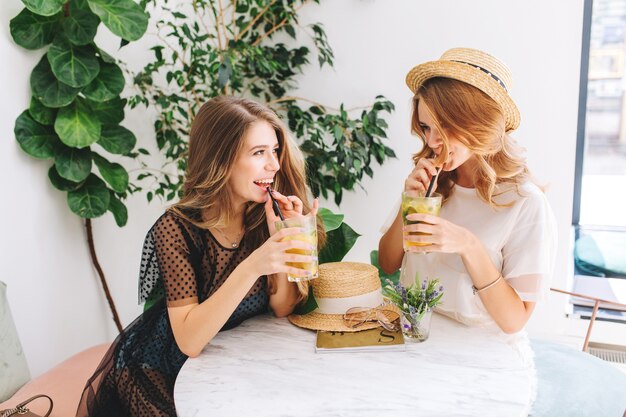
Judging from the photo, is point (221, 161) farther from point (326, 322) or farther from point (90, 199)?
point (90, 199)

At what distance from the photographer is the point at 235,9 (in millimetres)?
2719

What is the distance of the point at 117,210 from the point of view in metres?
2.42

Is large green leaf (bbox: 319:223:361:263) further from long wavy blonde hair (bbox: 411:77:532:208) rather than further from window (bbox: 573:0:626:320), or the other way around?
window (bbox: 573:0:626:320)

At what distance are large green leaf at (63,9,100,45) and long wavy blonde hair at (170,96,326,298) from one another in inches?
34.6

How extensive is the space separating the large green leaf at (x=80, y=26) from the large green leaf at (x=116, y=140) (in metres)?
0.41

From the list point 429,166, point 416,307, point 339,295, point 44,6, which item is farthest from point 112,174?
point 416,307

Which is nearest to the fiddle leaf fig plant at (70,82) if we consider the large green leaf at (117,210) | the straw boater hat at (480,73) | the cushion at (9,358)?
the large green leaf at (117,210)

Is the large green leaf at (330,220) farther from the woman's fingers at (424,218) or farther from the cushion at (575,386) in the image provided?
the cushion at (575,386)

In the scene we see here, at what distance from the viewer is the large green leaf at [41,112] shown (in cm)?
210

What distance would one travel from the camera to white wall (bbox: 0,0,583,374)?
7.00 feet

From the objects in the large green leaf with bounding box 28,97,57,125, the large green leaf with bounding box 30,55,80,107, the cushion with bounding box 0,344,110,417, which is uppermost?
the large green leaf with bounding box 30,55,80,107

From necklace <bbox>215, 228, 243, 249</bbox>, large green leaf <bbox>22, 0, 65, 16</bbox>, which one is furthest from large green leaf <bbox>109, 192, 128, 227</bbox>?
necklace <bbox>215, 228, 243, 249</bbox>

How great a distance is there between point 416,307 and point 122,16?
168cm

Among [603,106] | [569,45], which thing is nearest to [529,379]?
[569,45]
